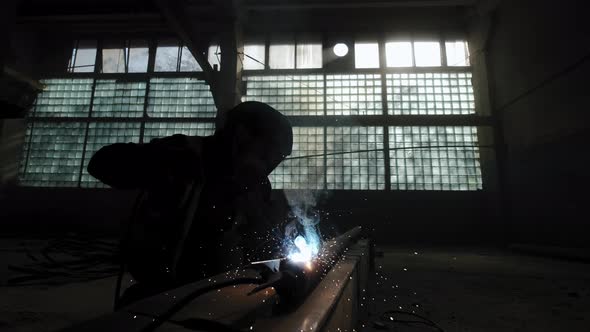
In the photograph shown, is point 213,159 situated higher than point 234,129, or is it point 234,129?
point 234,129

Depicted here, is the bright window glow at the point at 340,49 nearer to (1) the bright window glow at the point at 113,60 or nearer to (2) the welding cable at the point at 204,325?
(1) the bright window glow at the point at 113,60

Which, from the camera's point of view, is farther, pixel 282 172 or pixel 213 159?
pixel 282 172

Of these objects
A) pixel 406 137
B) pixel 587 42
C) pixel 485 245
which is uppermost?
pixel 587 42

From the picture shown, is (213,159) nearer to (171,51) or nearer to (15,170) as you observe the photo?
(171,51)

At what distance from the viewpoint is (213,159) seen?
1388mm

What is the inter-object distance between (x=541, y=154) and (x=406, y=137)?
2.64 meters

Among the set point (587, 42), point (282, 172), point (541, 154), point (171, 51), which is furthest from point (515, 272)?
point (171, 51)

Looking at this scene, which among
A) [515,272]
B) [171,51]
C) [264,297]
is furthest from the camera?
[171,51]

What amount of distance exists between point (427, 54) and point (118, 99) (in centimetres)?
868

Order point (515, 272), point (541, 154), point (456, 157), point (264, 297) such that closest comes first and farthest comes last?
point (264, 297) → point (515, 272) → point (541, 154) → point (456, 157)

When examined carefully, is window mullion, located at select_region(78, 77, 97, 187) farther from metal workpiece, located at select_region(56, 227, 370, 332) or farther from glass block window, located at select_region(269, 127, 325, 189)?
metal workpiece, located at select_region(56, 227, 370, 332)

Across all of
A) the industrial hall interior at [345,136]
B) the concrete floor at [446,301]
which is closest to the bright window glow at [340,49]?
the industrial hall interior at [345,136]

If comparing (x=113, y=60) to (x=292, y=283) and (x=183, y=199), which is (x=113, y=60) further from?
(x=292, y=283)

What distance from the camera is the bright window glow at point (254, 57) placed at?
778 centimetres
